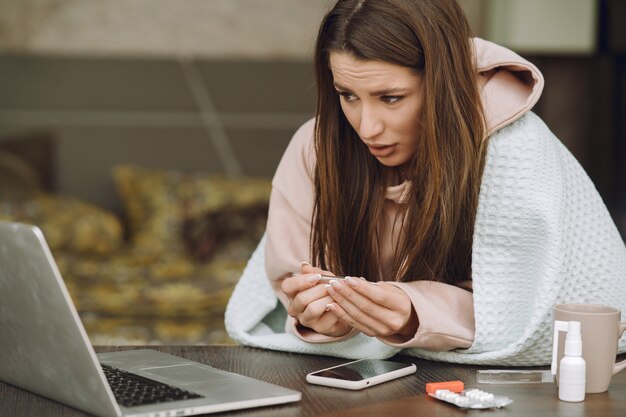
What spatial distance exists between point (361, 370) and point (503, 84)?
1.64 feet

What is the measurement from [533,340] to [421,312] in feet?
0.49

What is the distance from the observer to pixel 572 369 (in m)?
1.07

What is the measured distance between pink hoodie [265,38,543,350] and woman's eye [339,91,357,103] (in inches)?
5.8

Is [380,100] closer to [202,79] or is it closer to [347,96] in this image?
[347,96]

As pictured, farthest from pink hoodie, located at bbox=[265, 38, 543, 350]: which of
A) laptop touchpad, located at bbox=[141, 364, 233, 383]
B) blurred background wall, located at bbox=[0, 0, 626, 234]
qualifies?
blurred background wall, located at bbox=[0, 0, 626, 234]

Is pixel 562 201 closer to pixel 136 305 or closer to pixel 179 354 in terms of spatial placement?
pixel 179 354

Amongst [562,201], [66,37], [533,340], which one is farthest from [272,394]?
[66,37]

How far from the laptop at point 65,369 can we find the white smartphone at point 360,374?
0.08 metres

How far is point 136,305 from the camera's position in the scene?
2.84 meters

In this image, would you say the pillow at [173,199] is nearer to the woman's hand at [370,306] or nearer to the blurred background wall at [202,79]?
the blurred background wall at [202,79]

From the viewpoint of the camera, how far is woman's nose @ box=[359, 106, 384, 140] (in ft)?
4.54

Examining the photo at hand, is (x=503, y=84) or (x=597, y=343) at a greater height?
(x=503, y=84)

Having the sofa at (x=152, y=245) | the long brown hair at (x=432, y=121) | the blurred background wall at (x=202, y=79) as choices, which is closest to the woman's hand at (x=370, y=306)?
the long brown hair at (x=432, y=121)

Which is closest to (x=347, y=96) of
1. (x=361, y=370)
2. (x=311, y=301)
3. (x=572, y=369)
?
(x=311, y=301)
